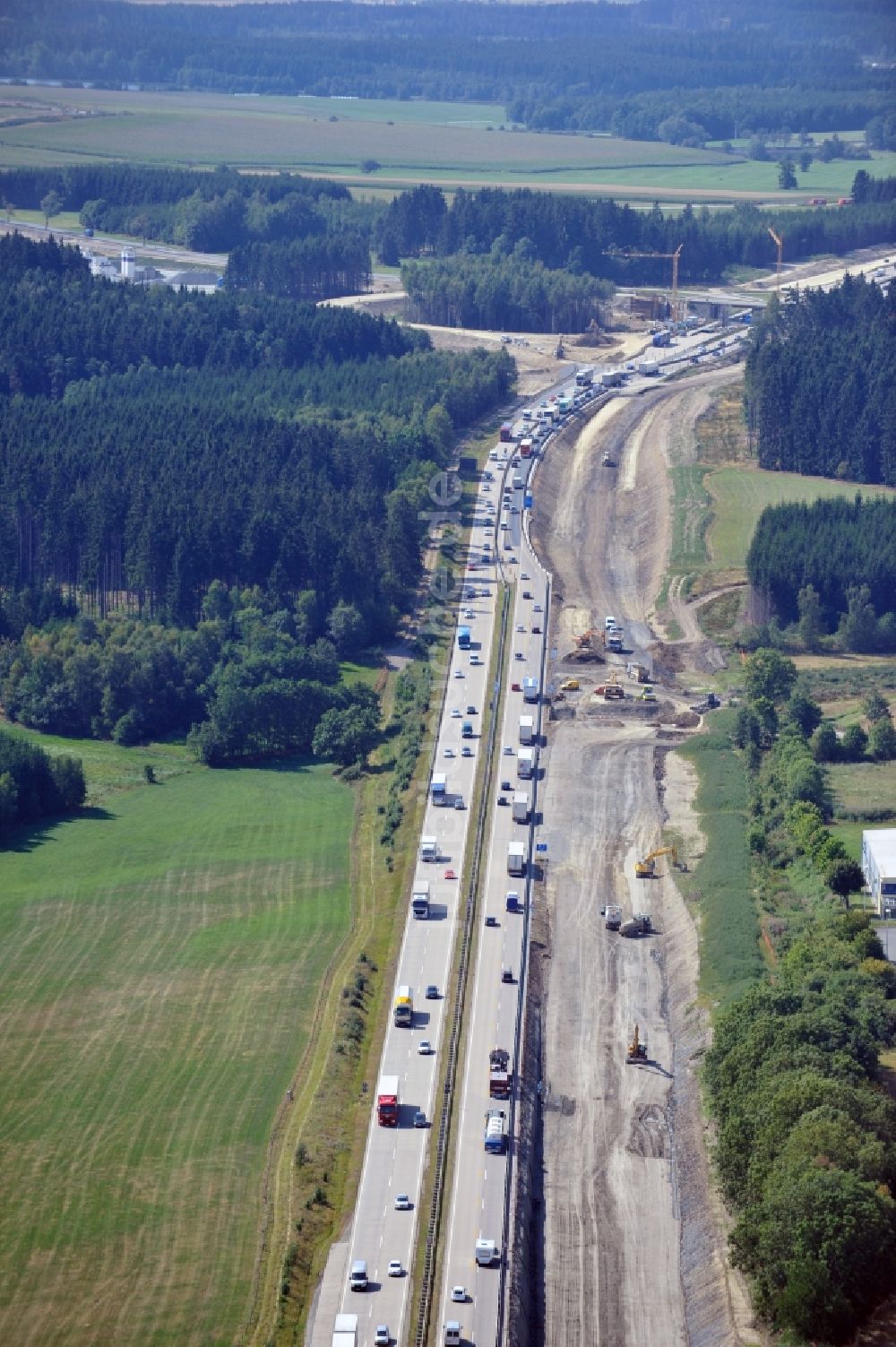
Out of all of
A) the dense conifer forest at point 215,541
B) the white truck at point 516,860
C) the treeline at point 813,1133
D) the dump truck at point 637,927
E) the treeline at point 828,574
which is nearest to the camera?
the treeline at point 813,1133

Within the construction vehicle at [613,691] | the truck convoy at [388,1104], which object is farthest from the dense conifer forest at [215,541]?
the truck convoy at [388,1104]

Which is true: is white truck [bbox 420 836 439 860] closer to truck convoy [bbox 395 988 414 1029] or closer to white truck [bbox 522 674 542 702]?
truck convoy [bbox 395 988 414 1029]

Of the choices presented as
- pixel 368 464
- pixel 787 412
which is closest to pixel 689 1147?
pixel 368 464

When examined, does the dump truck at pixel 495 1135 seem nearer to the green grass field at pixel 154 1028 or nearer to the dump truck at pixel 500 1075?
the dump truck at pixel 500 1075

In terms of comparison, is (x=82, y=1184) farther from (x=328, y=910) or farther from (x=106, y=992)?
(x=328, y=910)

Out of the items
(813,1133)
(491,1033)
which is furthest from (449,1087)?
(813,1133)

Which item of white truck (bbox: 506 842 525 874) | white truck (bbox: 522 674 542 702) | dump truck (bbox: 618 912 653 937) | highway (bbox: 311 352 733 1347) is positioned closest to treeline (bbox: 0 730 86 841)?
highway (bbox: 311 352 733 1347)

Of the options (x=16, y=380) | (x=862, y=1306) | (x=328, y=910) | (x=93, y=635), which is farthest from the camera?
(x=16, y=380)
